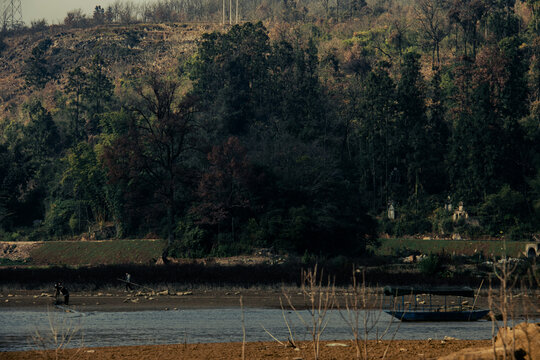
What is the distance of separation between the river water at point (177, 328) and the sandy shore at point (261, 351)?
0.95 metres

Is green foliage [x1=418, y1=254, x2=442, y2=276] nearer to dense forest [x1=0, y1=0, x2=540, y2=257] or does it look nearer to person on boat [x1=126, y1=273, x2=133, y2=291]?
dense forest [x1=0, y1=0, x2=540, y2=257]

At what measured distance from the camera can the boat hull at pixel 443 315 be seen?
30469mm

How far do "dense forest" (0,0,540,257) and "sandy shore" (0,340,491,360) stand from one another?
33587 millimetres

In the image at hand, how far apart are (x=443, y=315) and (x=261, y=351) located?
11.9 metres

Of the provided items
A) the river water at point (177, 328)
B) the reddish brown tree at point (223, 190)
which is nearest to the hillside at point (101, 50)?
the reddish brown tree at point (223, 190)

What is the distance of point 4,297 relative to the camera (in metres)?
40.9

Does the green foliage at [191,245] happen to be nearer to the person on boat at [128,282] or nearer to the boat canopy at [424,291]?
the person on boat at [128,282]

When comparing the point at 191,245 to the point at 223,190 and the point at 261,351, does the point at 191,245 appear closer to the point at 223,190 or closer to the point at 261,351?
the point at 223,190

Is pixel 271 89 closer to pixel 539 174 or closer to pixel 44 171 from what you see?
pixel 44 171

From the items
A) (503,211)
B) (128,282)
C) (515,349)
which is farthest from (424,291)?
(503,211)

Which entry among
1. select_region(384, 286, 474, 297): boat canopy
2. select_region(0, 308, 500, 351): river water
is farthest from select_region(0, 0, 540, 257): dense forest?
select_region(384, 286, 474, 297): boat canopy

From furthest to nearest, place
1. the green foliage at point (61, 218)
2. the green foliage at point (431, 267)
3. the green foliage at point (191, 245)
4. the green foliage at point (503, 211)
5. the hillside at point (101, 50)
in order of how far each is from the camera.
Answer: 1. the hillside at point (101, 50)
2. the green foliage at point (61, 218)
3. the green foliage at point (503, 211)
4. the green foliage at point (191, 245)
5. the green foliage at point (431, 267)

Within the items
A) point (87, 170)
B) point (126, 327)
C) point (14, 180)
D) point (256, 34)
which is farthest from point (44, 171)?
point (126, 327)

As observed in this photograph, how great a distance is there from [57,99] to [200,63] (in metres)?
35.9
